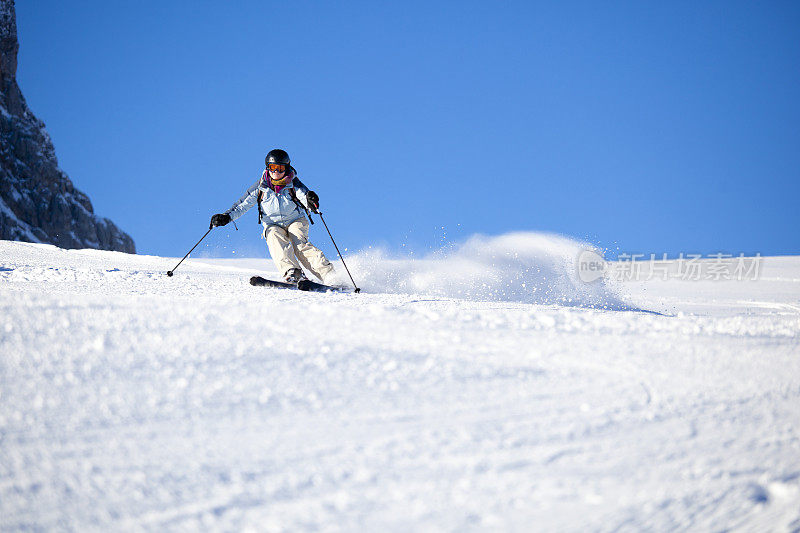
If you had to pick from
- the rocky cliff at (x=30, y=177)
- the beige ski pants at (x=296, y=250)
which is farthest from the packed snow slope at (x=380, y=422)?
the rocky cliff at (x=30, y=177)

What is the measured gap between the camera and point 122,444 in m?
1.71

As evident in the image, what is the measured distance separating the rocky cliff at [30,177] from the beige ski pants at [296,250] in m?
53.3

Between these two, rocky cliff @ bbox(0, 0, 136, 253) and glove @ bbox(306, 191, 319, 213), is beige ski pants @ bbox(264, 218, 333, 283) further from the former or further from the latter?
rocky cliff @ bbox(0, 0, 136, 253)

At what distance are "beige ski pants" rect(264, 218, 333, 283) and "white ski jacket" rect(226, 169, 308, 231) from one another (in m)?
0.08

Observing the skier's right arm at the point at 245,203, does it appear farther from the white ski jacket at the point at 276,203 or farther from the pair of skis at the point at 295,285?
the pair of skis at the point at 295,285

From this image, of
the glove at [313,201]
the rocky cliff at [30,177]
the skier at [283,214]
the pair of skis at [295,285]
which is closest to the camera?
the pair of skis at [295,285]

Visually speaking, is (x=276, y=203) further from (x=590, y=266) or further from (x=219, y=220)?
(x=590, y=266)

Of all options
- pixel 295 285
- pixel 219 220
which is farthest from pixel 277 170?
pixel 295 285

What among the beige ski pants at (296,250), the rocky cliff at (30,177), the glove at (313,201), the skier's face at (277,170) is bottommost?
the beige ski pants at (296,250)

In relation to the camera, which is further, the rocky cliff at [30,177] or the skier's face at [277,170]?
the rocky cliff at [30,177]

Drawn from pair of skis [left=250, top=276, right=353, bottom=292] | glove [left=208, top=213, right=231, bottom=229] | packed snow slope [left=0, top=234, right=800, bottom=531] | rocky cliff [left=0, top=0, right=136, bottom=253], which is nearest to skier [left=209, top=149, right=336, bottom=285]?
glove [left=208, top=213, right=231, bottom=229]

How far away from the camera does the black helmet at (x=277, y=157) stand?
6.48 meters

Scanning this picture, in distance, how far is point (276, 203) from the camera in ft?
21.8

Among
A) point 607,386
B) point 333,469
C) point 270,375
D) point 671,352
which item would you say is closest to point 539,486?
point 333,469
